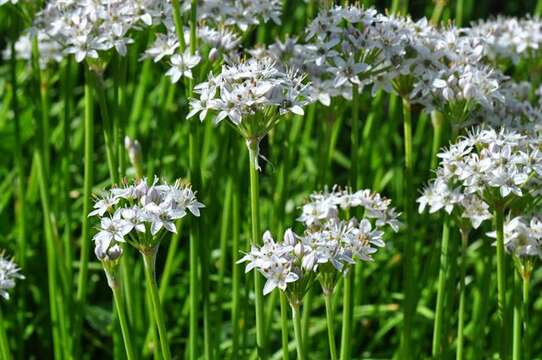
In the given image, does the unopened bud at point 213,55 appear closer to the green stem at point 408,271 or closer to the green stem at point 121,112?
the green stem at point 121,112

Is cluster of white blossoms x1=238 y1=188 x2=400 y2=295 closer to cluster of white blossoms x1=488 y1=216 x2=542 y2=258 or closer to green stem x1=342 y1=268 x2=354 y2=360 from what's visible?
green stem x1=342 y1=268 x2=354 y2=360

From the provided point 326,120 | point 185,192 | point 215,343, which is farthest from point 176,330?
point 185,192

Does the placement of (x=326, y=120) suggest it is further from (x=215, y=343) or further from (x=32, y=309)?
(x=32, y=309)

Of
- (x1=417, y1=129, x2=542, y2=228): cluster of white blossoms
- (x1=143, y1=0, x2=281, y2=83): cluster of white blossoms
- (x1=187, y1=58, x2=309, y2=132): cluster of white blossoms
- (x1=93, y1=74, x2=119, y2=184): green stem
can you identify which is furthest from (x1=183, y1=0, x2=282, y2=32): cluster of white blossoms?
(x1=417, y1=129, x2=542, y2=228): cluster of white blossoms

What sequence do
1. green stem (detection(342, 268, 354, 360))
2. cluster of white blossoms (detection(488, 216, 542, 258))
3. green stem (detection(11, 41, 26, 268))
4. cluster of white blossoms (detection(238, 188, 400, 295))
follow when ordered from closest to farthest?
cluster of white blossoms (detection(238, 188, 400, 295)), green stem (detection(342, 268, 354, 360)), cluster of white blossoms (detection(488, 216, 542, 258)), green stem (detection(11, 41, 26, 268))

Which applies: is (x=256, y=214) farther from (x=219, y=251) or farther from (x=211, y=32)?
(x=219, y=251)

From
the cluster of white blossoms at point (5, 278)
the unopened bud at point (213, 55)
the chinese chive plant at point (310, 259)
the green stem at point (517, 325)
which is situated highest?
the unopened bud at point (213, 55)

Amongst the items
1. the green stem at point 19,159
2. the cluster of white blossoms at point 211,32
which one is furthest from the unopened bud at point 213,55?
the green stem at point 19,159
